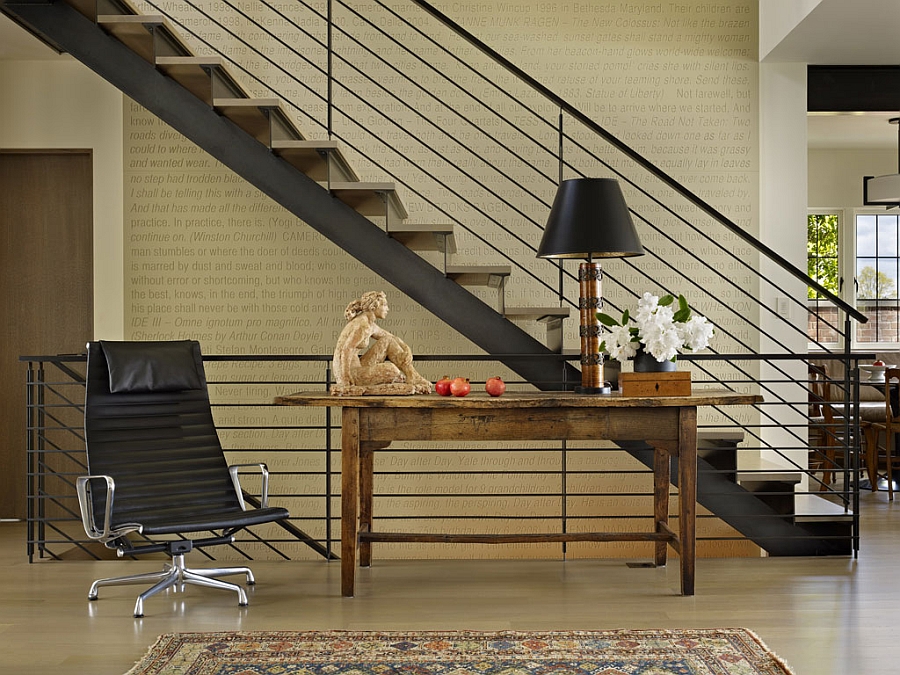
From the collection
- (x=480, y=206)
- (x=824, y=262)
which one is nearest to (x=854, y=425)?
(x=480, y=206)

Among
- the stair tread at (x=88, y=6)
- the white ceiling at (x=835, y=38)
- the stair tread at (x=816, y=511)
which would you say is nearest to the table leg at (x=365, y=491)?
the stair tread at (x=816, y=511)

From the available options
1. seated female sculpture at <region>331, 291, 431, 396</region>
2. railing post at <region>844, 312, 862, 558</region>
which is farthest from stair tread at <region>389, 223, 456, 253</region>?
railing post at <region>844, 312, 862, 558</region>

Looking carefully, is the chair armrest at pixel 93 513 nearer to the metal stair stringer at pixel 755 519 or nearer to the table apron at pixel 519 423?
the table apron at pixel 519 423

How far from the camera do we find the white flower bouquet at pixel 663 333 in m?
3.59

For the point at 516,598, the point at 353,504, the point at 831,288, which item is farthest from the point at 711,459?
the point at 831,288

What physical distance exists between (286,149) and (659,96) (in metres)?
2.79

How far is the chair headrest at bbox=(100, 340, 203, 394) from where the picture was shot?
380cm

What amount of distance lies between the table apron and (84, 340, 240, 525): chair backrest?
0.81m

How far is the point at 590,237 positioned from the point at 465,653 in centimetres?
166

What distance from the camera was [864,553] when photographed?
4469mm

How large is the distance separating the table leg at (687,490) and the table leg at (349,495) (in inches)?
51.1

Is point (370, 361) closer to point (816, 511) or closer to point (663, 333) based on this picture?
point (663, 333)

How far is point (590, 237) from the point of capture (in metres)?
3.57

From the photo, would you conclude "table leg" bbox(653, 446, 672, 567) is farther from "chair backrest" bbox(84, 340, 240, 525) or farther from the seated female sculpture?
"chair backrest" bbox(84, 340, 240, 525)
